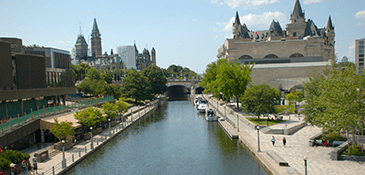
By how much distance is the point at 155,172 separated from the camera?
2548 centimetres

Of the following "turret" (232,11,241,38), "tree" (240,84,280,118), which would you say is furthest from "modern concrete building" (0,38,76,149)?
"turret" (232,11,241,38)

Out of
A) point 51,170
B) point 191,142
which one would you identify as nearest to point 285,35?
point 191,142

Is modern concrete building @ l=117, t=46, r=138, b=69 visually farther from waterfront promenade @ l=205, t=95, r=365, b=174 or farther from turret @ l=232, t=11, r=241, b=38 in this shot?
waterfront promenade @ l=205, t=95, r=365, b=174

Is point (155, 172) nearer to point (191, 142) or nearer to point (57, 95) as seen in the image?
point (191, 142)

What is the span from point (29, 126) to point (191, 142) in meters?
18.9

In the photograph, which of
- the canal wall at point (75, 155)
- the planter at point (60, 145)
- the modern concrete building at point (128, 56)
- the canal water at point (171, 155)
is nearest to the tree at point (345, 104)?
the canal water at point (171, 155)

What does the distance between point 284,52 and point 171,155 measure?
84260 millimetres

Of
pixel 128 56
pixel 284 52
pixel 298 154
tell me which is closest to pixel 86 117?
pixel 298 154

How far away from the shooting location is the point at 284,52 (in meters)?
103

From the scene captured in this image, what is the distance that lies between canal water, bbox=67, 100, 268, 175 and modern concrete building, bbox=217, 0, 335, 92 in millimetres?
47751

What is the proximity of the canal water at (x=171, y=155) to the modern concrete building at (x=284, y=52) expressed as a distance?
47751mm

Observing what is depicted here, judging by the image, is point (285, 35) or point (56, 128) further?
point (285, 35)

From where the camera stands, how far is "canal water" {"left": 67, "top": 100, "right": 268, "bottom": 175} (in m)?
25.6

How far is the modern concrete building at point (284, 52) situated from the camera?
8662 cm
